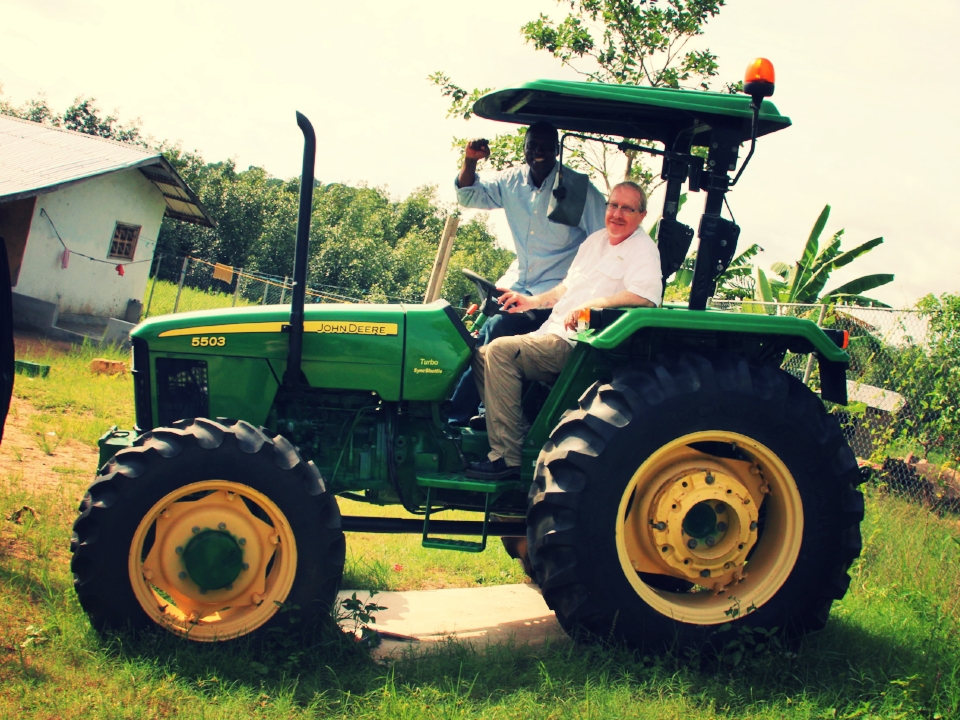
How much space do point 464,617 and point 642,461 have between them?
161cm

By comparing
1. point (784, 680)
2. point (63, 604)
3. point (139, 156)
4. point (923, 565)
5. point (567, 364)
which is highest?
point (139, 156)

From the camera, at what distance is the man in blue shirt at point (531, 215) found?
4305 millimetres

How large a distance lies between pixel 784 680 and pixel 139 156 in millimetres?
17388

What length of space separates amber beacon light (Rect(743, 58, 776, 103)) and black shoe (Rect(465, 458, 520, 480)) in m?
1.90

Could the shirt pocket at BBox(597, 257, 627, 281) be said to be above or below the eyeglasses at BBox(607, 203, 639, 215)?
below

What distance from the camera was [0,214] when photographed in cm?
1591

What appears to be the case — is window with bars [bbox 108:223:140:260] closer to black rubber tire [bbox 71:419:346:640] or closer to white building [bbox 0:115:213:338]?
white building [bbox 0:115:213:338]

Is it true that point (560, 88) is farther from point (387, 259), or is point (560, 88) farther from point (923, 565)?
point (387, 259)

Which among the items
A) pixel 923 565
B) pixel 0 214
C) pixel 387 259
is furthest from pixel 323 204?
pixel 923 565

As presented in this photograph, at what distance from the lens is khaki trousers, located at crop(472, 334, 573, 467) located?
382 centimetres

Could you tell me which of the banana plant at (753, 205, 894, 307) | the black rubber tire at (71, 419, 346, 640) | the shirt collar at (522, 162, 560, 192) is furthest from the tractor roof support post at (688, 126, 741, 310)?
the banana plant at (753, 205, 894, 307)

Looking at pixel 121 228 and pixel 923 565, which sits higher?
pixel 121 228

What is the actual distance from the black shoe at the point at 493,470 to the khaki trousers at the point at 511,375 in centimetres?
2

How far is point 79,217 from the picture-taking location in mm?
16938
